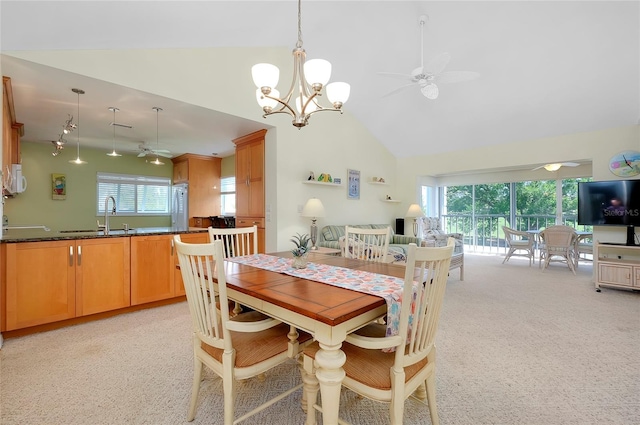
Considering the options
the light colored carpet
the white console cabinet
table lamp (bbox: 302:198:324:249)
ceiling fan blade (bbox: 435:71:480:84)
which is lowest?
the light colored carpet

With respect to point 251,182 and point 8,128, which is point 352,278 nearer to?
point 251,182

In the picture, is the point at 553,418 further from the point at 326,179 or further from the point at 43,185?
the point at 43,185

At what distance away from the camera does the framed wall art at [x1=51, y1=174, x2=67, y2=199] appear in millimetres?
5688

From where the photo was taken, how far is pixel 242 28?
3209 millimetres

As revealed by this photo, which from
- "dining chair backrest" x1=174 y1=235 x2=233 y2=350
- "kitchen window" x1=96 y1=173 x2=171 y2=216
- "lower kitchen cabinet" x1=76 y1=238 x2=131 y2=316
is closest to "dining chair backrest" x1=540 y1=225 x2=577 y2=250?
"dining chair backrest" x1=174 y1=235 x2=233 y2=350

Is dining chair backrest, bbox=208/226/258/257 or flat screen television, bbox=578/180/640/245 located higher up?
flat screen television, bbox=578/180/640/245

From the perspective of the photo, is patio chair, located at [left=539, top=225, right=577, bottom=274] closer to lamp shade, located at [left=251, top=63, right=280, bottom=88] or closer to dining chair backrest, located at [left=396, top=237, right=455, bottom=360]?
dining chair backrest, located at [left=396, top=237, right=455, bottom=360]

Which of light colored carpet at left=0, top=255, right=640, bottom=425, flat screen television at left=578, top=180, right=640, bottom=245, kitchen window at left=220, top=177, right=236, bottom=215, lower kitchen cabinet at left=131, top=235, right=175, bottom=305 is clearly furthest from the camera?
kitchen window at left=220, top=177, right=236, bottom=215

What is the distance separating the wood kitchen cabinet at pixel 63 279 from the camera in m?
2.61

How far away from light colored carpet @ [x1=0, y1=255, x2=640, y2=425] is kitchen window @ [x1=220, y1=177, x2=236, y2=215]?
408cm

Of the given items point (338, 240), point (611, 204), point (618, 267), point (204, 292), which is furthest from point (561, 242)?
point (204, 292)

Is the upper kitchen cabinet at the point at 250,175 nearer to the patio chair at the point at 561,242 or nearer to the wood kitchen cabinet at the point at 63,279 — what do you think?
the wood kitchen cabinet at the point at 63,279

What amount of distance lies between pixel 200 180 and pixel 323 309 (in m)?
6.54

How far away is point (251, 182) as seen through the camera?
4.92 m
